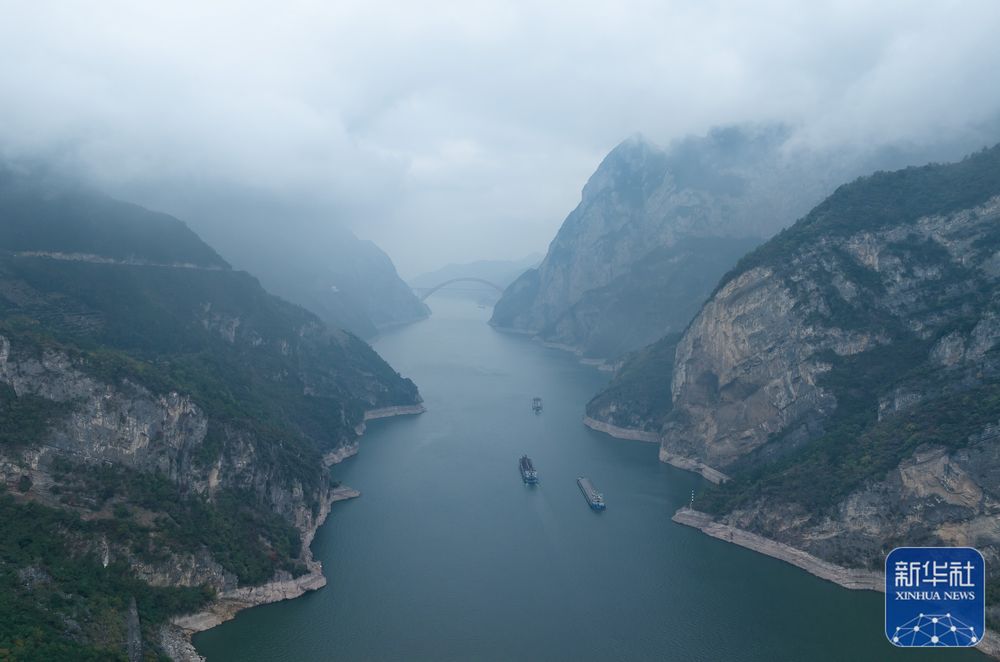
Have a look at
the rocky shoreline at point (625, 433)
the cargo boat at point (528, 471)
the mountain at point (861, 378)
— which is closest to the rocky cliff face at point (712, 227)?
the rocky shoreline at point (625, 433)

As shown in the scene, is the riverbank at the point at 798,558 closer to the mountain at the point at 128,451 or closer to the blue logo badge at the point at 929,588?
the blue logo badge at the point at 929,588

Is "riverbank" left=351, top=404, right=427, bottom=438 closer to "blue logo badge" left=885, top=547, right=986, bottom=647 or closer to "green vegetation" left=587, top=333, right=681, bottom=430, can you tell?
"green vegetation" left=587, top=333, right=681, bottom=430

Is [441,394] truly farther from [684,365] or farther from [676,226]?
[676,226]

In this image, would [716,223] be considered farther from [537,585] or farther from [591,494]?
[537,585]

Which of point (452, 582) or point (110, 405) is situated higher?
point (110, 405)

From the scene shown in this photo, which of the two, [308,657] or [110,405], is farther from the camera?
[110,405]

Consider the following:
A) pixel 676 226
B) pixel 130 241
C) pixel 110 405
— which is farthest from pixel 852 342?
pixel 676 226

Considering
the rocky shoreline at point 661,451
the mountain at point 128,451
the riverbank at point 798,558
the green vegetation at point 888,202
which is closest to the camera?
the mountain at point 128,451

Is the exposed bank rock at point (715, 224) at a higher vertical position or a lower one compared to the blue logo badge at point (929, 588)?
higher
